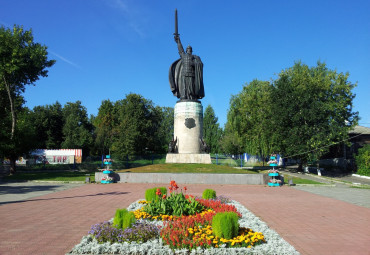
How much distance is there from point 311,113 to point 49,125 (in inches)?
1834

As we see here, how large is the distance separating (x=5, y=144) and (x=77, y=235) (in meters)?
23.3

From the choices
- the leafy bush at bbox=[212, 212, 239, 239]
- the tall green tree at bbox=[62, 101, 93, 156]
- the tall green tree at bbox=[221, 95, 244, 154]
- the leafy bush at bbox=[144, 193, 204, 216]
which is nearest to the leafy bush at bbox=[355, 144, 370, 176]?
the tall green tree at bbox=[221, 95, 244, 154]

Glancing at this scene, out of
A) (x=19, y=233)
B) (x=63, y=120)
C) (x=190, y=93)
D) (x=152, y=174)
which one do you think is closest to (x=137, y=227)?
(x=19, y=233)

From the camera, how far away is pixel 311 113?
90.6ft

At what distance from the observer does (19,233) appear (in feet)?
22.5

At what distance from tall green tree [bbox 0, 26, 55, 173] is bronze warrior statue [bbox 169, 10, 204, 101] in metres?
14.7

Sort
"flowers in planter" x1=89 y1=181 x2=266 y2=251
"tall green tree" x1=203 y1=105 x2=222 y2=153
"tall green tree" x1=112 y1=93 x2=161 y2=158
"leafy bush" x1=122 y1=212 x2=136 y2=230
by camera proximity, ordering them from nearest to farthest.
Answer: "flowers in planter" x1=89 y1=181 x2=266 y2=251 → "leafy bush" x1=122 y1=212 x2=136 y2=230 → "tall green tree" x1=112 y1=93 x2=161 y2=158 → "tall green tree" x1=203 y1=105 x2=222 y2=153

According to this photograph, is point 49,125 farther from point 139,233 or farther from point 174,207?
point 139,233

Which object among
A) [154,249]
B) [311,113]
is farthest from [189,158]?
[154,249]

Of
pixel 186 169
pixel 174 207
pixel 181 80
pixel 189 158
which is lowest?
pixel 174 207

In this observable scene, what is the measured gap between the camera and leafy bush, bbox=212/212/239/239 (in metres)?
5.75

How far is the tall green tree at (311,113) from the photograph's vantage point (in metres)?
27.4

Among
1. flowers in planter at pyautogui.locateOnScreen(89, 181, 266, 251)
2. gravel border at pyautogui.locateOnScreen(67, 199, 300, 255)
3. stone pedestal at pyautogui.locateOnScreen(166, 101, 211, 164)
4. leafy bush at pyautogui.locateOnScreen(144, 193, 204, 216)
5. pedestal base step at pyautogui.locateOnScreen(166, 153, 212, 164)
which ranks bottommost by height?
gravel border at pyautogui.locateOnScreen(67, 199, 300, 255)

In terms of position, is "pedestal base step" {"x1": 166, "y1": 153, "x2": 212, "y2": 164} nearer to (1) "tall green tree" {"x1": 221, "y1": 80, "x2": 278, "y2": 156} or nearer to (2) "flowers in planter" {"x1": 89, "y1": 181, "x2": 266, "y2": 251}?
(1) "tall green tree" {"x1": 221, "y1": 80, "x2": 278, "y2": 156}
